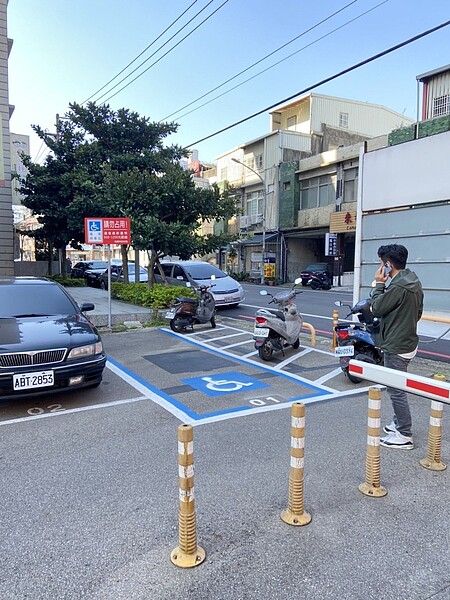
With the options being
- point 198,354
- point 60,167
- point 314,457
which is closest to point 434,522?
point 314,457

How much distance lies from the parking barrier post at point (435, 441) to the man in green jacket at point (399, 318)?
327 mm

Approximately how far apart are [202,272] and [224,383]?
876 centimetres

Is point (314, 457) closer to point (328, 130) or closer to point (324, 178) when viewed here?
point (324, 178)

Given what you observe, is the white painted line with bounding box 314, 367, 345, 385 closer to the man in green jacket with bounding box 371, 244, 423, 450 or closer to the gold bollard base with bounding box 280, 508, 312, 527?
the man in green jacket with bounding box 371, 244, 423, 450

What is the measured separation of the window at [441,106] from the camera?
1889 cm

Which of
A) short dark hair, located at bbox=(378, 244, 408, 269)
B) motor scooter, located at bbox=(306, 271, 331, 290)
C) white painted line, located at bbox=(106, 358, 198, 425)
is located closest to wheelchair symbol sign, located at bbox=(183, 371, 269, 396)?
white painted line, located at bbox=(106, 358, 198, 425)

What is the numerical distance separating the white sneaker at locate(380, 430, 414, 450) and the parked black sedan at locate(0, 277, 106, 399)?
10.7 feet

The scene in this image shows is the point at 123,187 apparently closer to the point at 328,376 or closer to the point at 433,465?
the point at 328,376

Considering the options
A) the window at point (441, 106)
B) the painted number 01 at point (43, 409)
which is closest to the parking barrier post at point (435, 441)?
the painted number 01 at point (43, 409)

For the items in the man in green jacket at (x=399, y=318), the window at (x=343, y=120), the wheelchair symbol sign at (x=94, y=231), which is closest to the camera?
the man in green jacket at (x=399, y=318)

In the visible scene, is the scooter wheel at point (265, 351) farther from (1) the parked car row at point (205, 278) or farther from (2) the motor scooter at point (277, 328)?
(1) the parked car row at point (205, 278)

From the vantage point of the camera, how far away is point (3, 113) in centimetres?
1415

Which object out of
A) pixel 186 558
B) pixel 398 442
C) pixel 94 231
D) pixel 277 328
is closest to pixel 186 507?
pixel 186 558

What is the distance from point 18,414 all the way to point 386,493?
3889mm
